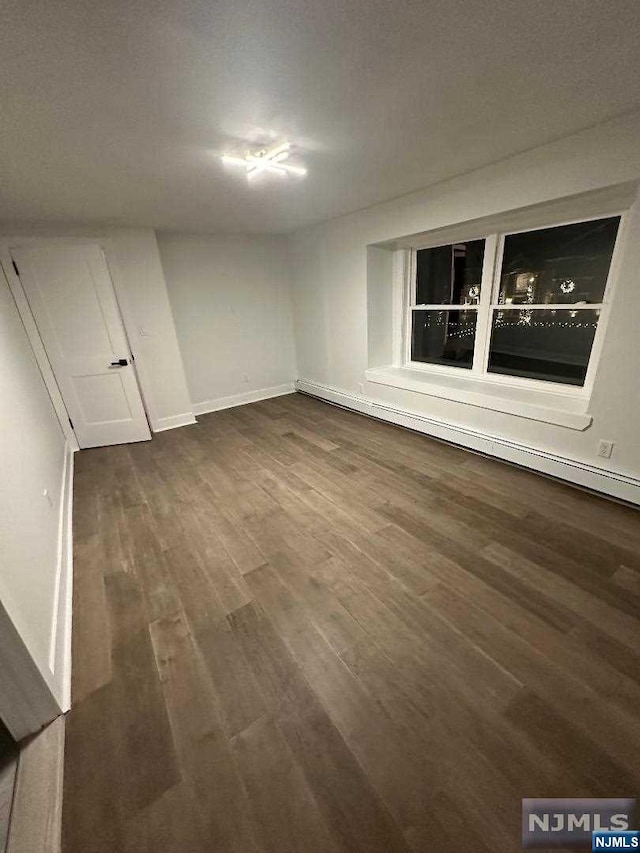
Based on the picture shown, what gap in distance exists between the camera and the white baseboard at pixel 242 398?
185 inches

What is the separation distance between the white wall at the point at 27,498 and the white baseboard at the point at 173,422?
1130mm

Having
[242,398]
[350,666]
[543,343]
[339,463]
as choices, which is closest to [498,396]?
[543,343]

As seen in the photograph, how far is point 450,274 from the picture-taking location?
3316mm

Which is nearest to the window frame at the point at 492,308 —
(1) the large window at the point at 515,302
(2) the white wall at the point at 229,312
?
(1) the large window at the point at 515,302

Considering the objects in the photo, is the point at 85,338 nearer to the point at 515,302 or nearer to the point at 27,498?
the point at 27,498

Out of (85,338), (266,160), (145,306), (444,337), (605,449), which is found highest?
(266,160)

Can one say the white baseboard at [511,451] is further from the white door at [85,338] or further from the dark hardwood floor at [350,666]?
the white door at [85,338]

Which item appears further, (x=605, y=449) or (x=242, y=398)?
(x=242, y=398)

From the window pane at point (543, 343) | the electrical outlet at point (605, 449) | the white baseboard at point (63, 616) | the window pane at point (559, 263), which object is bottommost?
the white baseboard at point (63, 616)

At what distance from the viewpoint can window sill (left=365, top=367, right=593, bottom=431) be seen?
2430mm

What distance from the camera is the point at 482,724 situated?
1181 mm

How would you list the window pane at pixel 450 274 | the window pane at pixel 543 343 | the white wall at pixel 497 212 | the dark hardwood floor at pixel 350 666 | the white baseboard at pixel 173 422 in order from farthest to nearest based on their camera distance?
the white baseboard at pixel 173 422
the window pane at pixel 450 274
the window pane at pixel 543 343
the white wall at pixel 497 212
the dark hardwood floor at pixel 350 666

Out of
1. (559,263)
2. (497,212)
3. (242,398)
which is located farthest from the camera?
(242,398)

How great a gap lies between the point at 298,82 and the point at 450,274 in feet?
7.98
